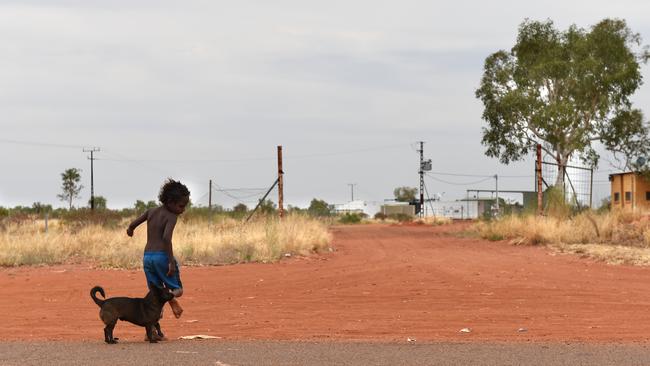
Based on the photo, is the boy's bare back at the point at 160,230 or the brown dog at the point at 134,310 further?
the boy's bare back at the point at 160,230

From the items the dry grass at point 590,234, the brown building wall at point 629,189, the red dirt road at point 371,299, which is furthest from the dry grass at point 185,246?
the brown building wall at point 629,189

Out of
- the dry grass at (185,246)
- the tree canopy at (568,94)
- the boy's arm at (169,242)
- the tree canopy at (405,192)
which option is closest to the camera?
the boy's arm at (169,242)

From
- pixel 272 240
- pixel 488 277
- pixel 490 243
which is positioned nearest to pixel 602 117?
pixel 490 243

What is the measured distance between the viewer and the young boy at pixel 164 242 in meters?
10.5

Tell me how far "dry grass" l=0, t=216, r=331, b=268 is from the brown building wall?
28.6 m

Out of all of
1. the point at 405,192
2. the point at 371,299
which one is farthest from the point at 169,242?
the point at 405,192

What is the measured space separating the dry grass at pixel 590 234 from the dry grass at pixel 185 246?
652 cm

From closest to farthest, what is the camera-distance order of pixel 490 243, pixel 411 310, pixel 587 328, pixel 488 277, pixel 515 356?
1. pixel 515 356
2. pixel 587 328
3. pixel 411 310
4. pixel 488 277
5. pixel 490 243

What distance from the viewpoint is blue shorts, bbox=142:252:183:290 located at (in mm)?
10469

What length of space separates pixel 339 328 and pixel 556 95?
135 feet

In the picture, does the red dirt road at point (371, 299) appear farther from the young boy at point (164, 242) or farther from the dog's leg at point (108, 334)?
the young boy at point (164, 242)

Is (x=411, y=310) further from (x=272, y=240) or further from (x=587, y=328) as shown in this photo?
(x=272, y=240)

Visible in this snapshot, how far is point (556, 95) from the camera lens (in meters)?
51.5

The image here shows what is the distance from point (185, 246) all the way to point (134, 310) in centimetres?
1449
